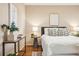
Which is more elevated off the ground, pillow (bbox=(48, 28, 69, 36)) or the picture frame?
the picture frame

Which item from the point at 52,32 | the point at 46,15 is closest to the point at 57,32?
the point at 52,32

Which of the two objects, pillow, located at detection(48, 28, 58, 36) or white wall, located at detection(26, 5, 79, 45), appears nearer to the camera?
pillow, located at detection(48, 28, 58, 36)

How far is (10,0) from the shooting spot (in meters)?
0.56

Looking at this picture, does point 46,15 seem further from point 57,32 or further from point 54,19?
point 57,32

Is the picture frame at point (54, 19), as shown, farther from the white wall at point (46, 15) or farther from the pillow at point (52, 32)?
the pillow at point (52, 32)

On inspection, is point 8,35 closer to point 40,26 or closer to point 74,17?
point 40,26

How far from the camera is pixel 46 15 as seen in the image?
7.48 metres

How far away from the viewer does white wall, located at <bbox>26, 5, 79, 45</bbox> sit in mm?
7438

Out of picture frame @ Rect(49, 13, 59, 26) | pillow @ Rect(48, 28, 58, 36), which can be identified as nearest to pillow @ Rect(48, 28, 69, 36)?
pillow @ Rect(48, 28, 58, 36)

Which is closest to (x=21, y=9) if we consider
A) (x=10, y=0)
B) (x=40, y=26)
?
(x=40, y=26)

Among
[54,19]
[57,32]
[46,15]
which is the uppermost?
[46,15]

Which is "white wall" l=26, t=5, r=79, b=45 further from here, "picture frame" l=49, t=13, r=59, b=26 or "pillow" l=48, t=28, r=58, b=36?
"pillow" l=48, t=28, r=58, b=36

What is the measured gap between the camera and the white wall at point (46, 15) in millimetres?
7438

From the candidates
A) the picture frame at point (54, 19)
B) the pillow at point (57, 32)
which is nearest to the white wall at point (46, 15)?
the picture frame at point (54, 19)
